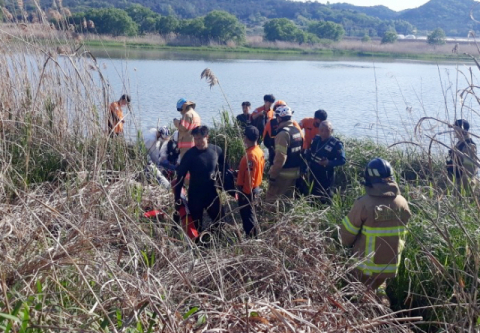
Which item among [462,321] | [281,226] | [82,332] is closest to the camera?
[82,332]

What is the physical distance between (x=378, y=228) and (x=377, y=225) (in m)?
0.02

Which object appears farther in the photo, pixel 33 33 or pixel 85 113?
pixel 33 33

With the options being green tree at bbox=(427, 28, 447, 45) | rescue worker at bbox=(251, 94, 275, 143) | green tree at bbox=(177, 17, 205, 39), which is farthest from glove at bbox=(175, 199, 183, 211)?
green tree at bbox=(177, 17, 205, 39)

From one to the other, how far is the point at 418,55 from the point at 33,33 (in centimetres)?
4044

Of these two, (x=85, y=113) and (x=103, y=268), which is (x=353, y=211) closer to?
(x=103, y=268)

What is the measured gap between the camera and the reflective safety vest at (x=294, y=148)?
284 inches

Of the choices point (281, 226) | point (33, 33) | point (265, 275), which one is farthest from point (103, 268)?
point (33, 33)

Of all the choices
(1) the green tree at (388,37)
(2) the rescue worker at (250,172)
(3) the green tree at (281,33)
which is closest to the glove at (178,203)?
(2) the rescue worker at (250,172)

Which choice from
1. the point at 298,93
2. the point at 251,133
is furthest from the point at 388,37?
the point at 251,133

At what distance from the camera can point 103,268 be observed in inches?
119

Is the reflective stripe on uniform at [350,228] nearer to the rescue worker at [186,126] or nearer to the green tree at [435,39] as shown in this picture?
the rescue worker at [186,126]

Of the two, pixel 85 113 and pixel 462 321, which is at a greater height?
pixel 85 113

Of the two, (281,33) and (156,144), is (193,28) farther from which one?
(156,144)

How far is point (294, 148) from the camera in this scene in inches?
284
